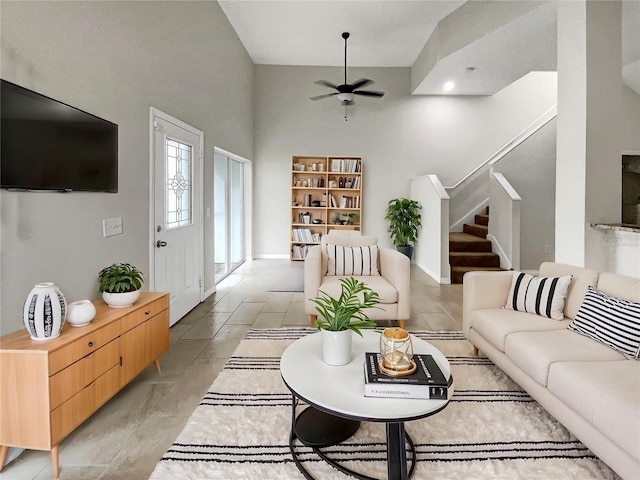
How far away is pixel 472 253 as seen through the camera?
601 cm

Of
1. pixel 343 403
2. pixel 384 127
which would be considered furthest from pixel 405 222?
pixel 343 403

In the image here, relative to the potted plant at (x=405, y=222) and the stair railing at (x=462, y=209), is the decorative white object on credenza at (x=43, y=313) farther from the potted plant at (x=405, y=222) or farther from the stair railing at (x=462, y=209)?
the potted plant at (x=405, y=222)

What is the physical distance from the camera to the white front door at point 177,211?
3.31 metres

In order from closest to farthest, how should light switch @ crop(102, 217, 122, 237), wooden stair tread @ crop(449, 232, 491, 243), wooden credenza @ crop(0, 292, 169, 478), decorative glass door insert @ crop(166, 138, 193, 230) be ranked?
wooden credenza @ crop(0, 292, 169, 478), light switch @ crop(102, 217, 122, 237), decorative glass door insert @ crop(166, 138, 193, 230), wooden stair tread @ crop(449, 232, 491, 243)

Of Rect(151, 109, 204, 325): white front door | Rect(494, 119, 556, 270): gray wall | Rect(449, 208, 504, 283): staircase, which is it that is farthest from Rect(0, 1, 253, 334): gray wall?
Rect(494, 119, 556, 270): gray wall

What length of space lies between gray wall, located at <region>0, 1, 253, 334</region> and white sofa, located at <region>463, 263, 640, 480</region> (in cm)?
260

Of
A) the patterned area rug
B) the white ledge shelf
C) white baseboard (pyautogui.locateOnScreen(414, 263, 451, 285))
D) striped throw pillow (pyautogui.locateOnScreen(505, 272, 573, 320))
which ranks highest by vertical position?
the white ledge shelf

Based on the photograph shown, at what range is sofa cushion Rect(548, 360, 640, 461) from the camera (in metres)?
1.39

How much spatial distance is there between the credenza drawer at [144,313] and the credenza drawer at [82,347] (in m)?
0.08

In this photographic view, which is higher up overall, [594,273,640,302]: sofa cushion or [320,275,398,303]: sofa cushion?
[594,273,640,302]: sofa cushion

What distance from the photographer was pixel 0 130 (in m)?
1.64

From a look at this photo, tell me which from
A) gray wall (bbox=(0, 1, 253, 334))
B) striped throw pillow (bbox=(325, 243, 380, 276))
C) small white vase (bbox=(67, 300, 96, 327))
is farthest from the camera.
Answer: striped throw pillow (bbox=(325, 243, 380, 276))

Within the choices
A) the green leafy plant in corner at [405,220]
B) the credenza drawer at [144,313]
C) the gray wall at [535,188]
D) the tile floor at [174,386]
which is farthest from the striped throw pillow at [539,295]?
the gray wall at [535,188]

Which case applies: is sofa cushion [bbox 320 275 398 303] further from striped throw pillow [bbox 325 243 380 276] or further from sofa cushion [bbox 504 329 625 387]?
sofa cushion [bbox 504 329 625 387]
